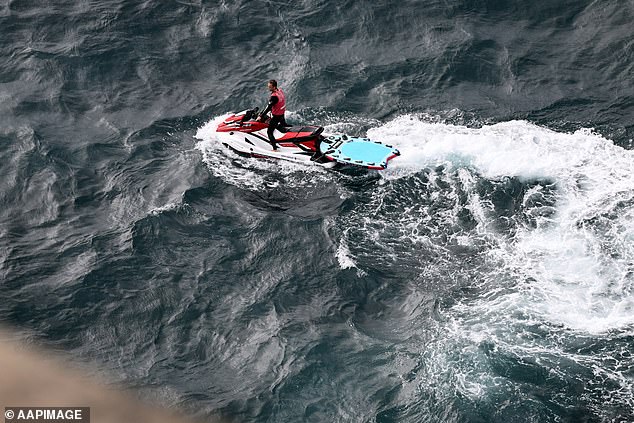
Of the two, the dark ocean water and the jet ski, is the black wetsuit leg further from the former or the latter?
the dark ocean water

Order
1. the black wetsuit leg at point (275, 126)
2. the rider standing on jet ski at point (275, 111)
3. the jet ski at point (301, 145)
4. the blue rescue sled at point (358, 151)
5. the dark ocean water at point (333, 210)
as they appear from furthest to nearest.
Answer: the black wetsuit leg at point (275, 126), the rider standing on jet ski at point (275, 111), the jet ski at point (301, 145), the blue rescue sled at point (358, 151), the dark ocean water at point (333, 210)

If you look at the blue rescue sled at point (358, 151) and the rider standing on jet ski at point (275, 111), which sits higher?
the rider standing on jet ski at point (275, 111)

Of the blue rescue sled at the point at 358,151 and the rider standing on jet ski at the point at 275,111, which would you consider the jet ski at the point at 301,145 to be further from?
the rider standing on jet ski at the point at 275,111

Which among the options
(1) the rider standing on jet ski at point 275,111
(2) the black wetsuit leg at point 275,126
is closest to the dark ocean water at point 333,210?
(2) the black wetsuit leg at point 275,126

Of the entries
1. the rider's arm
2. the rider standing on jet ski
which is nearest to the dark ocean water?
the rider standing on jet ski

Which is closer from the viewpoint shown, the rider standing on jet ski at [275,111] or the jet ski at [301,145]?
the jet ski at [301,145]

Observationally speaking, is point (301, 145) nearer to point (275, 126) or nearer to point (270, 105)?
point (275, 126)

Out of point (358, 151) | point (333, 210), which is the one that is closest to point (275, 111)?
point (358, 151)

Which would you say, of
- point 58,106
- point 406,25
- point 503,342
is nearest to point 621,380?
point 503,342
